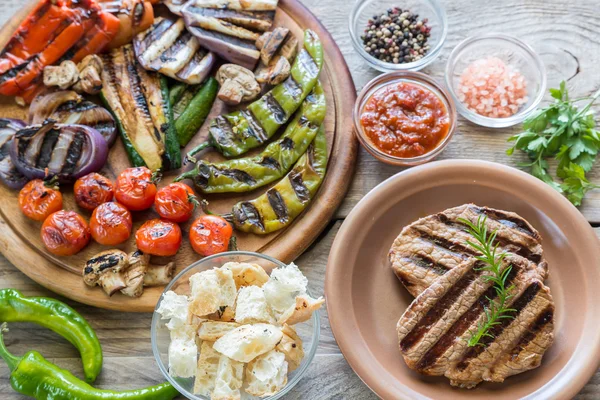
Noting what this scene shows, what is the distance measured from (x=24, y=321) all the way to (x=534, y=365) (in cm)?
285

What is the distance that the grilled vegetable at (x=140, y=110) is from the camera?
4.03 meters

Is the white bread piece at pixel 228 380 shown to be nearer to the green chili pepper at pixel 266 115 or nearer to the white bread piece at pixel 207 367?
the white bread piece at pixel 207 367

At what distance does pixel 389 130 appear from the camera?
3994mm

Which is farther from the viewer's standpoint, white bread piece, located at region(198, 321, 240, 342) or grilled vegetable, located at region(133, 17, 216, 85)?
grilled vegetable, located at region(133, 17, 216, 85)

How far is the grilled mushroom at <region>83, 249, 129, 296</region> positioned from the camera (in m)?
3.77

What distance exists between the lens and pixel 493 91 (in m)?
4.14

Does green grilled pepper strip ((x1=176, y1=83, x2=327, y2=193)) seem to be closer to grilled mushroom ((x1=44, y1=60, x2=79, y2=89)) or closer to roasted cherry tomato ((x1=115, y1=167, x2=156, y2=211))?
roasted cherry tomato ((x1=115, y1=167, x2=156, y2=211))

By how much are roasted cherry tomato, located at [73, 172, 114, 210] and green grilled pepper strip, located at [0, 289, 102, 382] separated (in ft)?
1.98

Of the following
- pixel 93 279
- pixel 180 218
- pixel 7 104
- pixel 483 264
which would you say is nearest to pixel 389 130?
pixel 483 264

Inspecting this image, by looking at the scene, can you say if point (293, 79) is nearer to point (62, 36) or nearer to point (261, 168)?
point (261, 168)

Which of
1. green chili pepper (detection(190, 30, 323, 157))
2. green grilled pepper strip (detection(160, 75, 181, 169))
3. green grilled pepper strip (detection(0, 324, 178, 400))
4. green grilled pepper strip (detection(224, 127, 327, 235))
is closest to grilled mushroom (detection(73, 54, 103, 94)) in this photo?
green grilled pepper strip (detection(160, 75, 181, 169))

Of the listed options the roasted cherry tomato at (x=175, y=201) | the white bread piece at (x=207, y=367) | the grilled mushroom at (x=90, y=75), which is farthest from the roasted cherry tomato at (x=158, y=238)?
the grilled mushroom at (x=90, y=75)

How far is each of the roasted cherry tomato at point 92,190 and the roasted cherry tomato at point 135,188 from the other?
7cm

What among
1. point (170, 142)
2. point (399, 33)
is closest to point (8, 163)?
point (170, 142)
